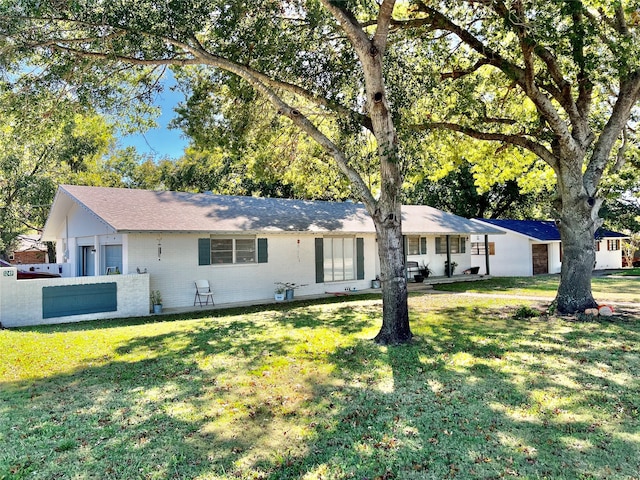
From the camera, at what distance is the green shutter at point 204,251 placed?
14242 mm

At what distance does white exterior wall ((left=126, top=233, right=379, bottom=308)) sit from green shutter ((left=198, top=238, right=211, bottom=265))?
0.12 meters

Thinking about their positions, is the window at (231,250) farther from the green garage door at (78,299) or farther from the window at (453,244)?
the window at (453,244)

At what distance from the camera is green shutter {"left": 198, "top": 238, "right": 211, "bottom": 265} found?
14.2 meters

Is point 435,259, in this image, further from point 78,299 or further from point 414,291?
point 78,299

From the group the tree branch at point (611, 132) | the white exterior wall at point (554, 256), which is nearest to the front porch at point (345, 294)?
the tree branch at point (611, 132)

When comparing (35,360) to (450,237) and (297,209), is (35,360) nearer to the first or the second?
(297,209)

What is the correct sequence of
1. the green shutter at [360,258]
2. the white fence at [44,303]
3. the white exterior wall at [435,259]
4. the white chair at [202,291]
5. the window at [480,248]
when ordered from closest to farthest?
the white fence at [44,303], the white chair at [202,291], the green shutter at [360,258], the white exterior wall at [435,259], the window at [480,248]


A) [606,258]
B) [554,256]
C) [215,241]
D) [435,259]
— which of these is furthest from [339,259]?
[606,258]

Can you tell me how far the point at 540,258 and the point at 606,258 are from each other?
28.3ft

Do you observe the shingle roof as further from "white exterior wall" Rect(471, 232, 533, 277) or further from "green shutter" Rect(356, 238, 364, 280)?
"green shutter" Rect(356, 238, 364, 280)

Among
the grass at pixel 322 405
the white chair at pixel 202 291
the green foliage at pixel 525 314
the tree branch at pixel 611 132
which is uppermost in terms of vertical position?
the tree branch at pixel 611 132

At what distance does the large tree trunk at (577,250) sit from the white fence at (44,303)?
11.6m

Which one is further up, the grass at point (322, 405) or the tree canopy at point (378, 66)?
the tree canopy at point (378, 66)

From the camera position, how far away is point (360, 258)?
18.7 metres
